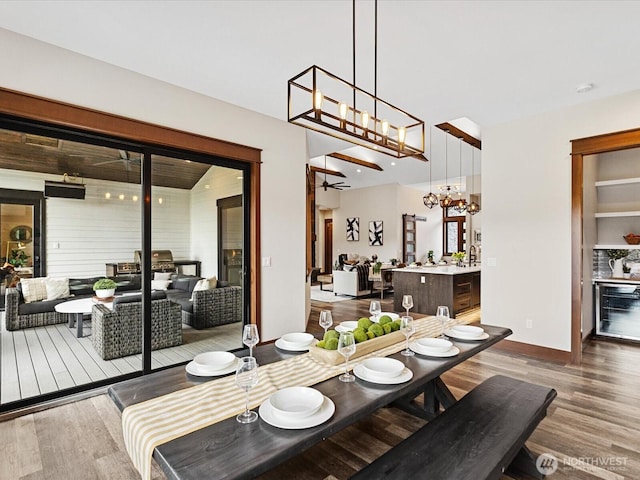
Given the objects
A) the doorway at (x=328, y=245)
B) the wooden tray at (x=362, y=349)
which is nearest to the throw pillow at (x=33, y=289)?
the wooden tray at (x=362, y=349)

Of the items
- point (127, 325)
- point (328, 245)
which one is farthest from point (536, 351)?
point (328, 245)

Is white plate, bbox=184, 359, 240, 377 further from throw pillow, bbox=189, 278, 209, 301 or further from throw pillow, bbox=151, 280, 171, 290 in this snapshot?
throw pillow, bbox=189, 278, 209, 301

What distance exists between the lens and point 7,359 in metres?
2.86

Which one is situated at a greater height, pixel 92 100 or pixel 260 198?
pixel 92 100

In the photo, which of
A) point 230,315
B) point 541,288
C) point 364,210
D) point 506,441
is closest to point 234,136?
point 230,315

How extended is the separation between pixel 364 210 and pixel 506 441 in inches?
397

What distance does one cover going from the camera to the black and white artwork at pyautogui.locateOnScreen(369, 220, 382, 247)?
1093 cm

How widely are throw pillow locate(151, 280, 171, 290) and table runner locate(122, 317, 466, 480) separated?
7.38ft

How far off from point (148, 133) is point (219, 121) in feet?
2.66

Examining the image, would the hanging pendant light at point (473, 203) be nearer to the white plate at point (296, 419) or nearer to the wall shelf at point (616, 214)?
the wall shelf at point (616, 214)

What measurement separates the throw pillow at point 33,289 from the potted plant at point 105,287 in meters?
0.41

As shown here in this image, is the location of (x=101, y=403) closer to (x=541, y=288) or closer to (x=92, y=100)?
(x=92, y=100)

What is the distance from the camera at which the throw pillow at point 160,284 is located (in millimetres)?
3529

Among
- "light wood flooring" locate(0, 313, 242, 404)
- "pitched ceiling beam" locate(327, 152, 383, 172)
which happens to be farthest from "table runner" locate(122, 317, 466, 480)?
"pitched ceiling beam" locate(327, 152, 383, 172)
